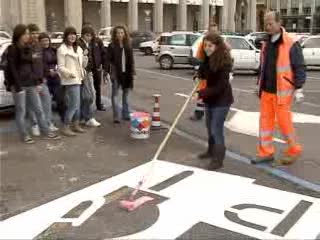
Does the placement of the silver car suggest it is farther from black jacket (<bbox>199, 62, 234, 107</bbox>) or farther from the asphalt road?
black jacket (<bbox>199, 62, 234, 107</bbox>)

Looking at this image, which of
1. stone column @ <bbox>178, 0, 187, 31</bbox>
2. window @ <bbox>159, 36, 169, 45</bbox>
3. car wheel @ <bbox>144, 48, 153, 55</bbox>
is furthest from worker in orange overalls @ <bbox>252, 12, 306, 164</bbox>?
stone column @ <bbox>178, 0, 187, 31</bbox>

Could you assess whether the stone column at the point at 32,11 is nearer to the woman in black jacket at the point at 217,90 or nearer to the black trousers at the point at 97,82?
the black trousers at the point at 97,82

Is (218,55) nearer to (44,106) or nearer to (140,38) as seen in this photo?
(44,106)

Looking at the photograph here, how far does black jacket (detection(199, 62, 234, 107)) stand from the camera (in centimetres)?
662

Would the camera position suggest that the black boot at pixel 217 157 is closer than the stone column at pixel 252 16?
Yes

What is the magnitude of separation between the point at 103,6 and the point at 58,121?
56668mm

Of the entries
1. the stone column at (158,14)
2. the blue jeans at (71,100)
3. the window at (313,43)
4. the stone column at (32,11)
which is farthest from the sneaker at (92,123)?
the stone column at (158,14)

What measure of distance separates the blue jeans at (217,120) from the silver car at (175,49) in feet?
52.5

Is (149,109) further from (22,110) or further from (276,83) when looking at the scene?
(276,83)

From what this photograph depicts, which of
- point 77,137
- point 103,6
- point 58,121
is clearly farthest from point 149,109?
point 103,6

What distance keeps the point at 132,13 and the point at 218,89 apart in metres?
62.1

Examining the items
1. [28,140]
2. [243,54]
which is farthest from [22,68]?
[243,54]

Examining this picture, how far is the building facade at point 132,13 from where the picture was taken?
57.9m

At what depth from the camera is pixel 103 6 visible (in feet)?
213
